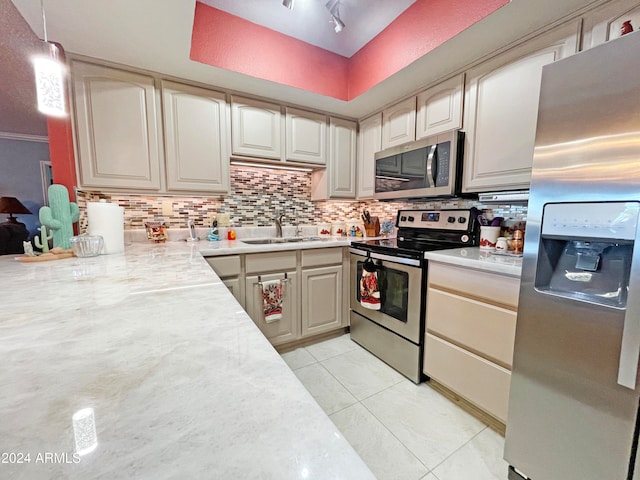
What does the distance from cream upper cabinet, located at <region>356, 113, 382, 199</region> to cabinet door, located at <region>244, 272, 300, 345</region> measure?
1.15 m

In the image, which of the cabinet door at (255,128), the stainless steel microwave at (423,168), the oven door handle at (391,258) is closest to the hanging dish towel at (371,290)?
the oven door handle at (391,258)

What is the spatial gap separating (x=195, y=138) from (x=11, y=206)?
3929 mm

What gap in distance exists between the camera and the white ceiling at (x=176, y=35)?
50.1 inches

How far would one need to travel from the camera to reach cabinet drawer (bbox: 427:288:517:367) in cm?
128

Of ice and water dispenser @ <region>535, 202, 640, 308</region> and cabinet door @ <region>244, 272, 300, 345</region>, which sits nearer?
ice and water dispenser @ <region>535, 202, 640, 308</region>

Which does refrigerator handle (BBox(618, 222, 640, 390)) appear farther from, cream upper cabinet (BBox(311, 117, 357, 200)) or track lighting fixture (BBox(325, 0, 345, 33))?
cream upper cabinet (BBox(311, 117, 357, 200))

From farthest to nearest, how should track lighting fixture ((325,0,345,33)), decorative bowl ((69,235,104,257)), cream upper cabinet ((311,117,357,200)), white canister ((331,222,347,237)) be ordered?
white canister ((331,222,347,237)) → cream upper cabinet ((311,117,357,200)) → track lighting fixture ((325,0,345,33)) → decorative bowl ((69,235,104,257))

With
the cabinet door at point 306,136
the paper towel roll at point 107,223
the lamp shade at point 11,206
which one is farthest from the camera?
the lamp shade at point 11,206

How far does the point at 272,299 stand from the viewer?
2.02 metres

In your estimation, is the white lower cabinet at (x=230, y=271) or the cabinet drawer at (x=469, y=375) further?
the white lower cabinet at (x=230, y=271)

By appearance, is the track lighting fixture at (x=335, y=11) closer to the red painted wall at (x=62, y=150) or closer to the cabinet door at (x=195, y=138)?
the cabinet door at (x=195, y=138)

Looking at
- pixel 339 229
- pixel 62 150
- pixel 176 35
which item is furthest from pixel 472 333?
pixel 62 150

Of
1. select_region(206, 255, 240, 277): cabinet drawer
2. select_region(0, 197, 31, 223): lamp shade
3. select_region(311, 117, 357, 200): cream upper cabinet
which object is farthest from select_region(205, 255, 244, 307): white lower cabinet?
select_region(0, 197, 31, 223): lamp shade

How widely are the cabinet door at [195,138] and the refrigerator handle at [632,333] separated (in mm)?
2266
